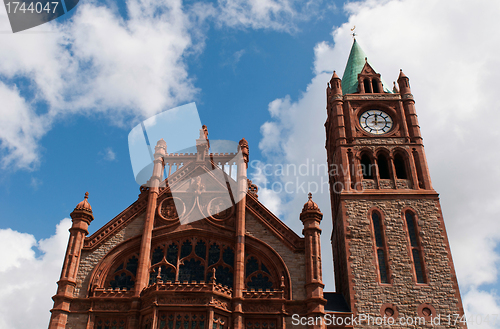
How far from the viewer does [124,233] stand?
98.8 ft

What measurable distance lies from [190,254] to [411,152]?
19097 millimetres

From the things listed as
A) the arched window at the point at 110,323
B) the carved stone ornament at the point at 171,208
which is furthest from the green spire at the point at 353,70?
the arched window at the point at 110,323

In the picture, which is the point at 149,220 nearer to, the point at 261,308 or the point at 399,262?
the point at 261,308

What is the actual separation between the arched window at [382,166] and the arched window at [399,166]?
0.78 meters

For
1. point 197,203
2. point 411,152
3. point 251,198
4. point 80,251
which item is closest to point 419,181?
point 411,152

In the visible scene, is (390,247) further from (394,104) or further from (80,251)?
(80,251)

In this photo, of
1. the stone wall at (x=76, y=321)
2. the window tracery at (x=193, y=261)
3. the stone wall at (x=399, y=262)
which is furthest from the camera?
the stone wall at (x=399, y=262)

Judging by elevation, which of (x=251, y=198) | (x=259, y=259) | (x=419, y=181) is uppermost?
(x=419, y=181)

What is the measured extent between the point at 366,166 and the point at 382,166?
1640 mm

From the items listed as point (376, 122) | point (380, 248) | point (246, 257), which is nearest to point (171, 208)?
point (246, 257)

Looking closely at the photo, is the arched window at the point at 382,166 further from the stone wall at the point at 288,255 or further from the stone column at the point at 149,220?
the stone column at the point at 149,220

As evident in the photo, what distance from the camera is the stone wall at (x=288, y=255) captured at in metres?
27.4

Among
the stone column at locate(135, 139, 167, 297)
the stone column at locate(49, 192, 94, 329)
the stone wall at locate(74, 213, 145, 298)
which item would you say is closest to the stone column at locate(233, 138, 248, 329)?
the stone column at locate(135, 139, 167, 297)

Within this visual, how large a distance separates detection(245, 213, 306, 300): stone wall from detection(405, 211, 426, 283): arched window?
8.00 metres
